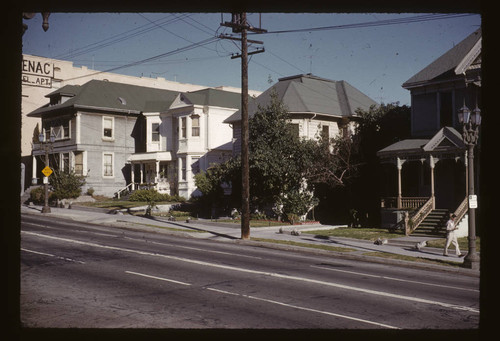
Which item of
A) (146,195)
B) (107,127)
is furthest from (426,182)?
(107,127)

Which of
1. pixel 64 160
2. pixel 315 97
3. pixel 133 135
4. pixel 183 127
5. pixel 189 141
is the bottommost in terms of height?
pixel 64 160

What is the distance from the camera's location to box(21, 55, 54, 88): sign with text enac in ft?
19.0


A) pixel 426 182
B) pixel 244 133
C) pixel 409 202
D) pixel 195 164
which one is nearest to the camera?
pixel 244 133

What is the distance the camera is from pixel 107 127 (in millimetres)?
48500

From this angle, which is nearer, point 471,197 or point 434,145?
point 471,197

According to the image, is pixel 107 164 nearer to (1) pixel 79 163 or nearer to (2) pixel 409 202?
(1) pixel 79 163

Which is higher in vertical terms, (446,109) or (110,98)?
(110,98)

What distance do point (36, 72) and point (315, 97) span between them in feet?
114

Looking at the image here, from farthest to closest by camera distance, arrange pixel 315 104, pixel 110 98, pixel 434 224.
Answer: pixel 110 98, pixel 315 104, pixel 434 224

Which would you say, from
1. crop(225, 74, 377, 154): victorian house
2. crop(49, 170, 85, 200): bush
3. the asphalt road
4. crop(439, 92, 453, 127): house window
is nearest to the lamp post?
the asphalt road

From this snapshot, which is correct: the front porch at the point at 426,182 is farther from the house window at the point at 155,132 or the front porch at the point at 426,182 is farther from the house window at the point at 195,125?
the house window at the point at 155,132

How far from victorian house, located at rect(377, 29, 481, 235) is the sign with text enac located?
23.2 m
